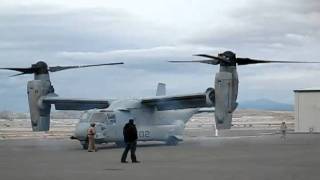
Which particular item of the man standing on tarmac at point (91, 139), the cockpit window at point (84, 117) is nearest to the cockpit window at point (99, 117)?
the cockpit window at point (84, 117)

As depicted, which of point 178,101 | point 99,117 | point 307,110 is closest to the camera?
point 99,117

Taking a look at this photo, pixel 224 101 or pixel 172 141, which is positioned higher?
pixel 224 101

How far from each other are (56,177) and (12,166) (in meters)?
4.71

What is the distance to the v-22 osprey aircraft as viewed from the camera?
30.7 m

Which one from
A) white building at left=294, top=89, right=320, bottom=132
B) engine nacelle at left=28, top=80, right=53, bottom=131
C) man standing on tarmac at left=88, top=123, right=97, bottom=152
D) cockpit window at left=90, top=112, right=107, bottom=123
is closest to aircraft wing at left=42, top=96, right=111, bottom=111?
engine nacelle at left=28, top=80, right=53, bottom=131

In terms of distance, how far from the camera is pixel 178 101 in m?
35.4

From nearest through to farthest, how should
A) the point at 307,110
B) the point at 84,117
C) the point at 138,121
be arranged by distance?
the point at 84,117 → the point at 138,121 → the point at 307,110

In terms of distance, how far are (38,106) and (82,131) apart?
4.72 m

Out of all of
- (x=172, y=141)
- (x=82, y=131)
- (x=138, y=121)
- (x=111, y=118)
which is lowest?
(x=172, y=141)

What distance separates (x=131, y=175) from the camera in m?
16.9

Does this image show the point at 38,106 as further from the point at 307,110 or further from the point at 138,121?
the point at 307,110

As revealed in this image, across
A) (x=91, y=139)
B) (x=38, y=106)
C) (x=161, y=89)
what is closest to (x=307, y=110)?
(x=161, y=89)

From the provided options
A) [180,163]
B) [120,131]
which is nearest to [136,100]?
[120,131]

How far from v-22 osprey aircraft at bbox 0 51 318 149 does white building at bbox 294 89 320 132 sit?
83.2 feet
